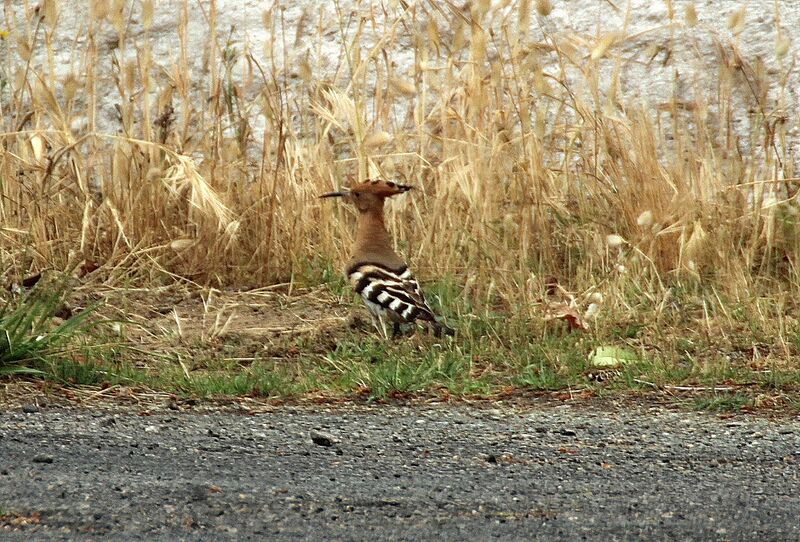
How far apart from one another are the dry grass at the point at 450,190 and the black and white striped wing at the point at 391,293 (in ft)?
1.39

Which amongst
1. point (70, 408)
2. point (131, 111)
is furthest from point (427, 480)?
point (131, 111)

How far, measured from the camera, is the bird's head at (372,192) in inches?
259

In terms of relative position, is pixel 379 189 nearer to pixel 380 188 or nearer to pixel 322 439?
pixel 380 188

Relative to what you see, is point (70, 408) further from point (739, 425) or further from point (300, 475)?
point (739, 425)

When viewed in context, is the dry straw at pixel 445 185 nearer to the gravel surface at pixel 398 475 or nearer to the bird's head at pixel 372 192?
the bird's head at pixel 372 192

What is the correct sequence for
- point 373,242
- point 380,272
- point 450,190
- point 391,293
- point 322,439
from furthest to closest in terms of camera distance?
point 450,190 < point 373,242 < point 380,272 < point 391,293 < point 322,439

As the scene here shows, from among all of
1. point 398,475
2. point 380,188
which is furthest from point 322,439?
point 380,188

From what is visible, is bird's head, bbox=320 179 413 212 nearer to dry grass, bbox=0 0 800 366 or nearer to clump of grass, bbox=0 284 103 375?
dry grass, bbox=0 0 800 366

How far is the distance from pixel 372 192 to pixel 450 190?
1.81 ft

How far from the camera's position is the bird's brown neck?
252 inches

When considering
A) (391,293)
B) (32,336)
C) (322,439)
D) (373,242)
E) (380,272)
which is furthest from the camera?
(373,242)

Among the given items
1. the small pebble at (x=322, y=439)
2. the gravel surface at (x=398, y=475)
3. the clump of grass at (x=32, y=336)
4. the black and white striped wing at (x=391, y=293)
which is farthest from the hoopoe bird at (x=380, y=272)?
the small pebble at (x=322, y=439)

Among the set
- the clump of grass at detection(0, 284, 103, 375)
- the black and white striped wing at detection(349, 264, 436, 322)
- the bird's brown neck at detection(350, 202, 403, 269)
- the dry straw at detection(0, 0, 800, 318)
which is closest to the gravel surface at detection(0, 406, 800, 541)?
the clump of grass at detection(0, 284, 103, 375)

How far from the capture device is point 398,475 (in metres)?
3.92
